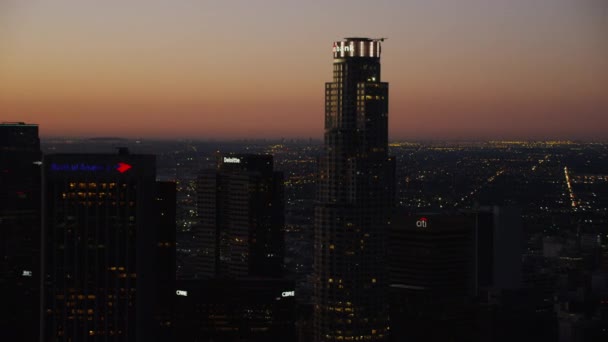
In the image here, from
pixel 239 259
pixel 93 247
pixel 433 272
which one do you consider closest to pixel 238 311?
pixel 239 259

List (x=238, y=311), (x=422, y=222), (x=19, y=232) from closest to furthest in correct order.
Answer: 1. (x=19, y=232)
2. (x=238, y=311)
3. (x=422, y=222)

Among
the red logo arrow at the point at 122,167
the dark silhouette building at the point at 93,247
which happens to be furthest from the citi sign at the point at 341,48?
the red logo arrow at the point at 122,167

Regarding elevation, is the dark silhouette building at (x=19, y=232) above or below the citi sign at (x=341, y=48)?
below

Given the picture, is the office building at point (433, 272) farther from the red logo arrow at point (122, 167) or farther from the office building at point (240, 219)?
the red logo arrow at point (122, 167)

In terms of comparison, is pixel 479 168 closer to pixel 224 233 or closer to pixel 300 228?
pixel 300 228

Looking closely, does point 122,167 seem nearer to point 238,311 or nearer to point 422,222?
point 238,311

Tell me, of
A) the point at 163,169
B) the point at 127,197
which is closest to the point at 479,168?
the point at 163,169
